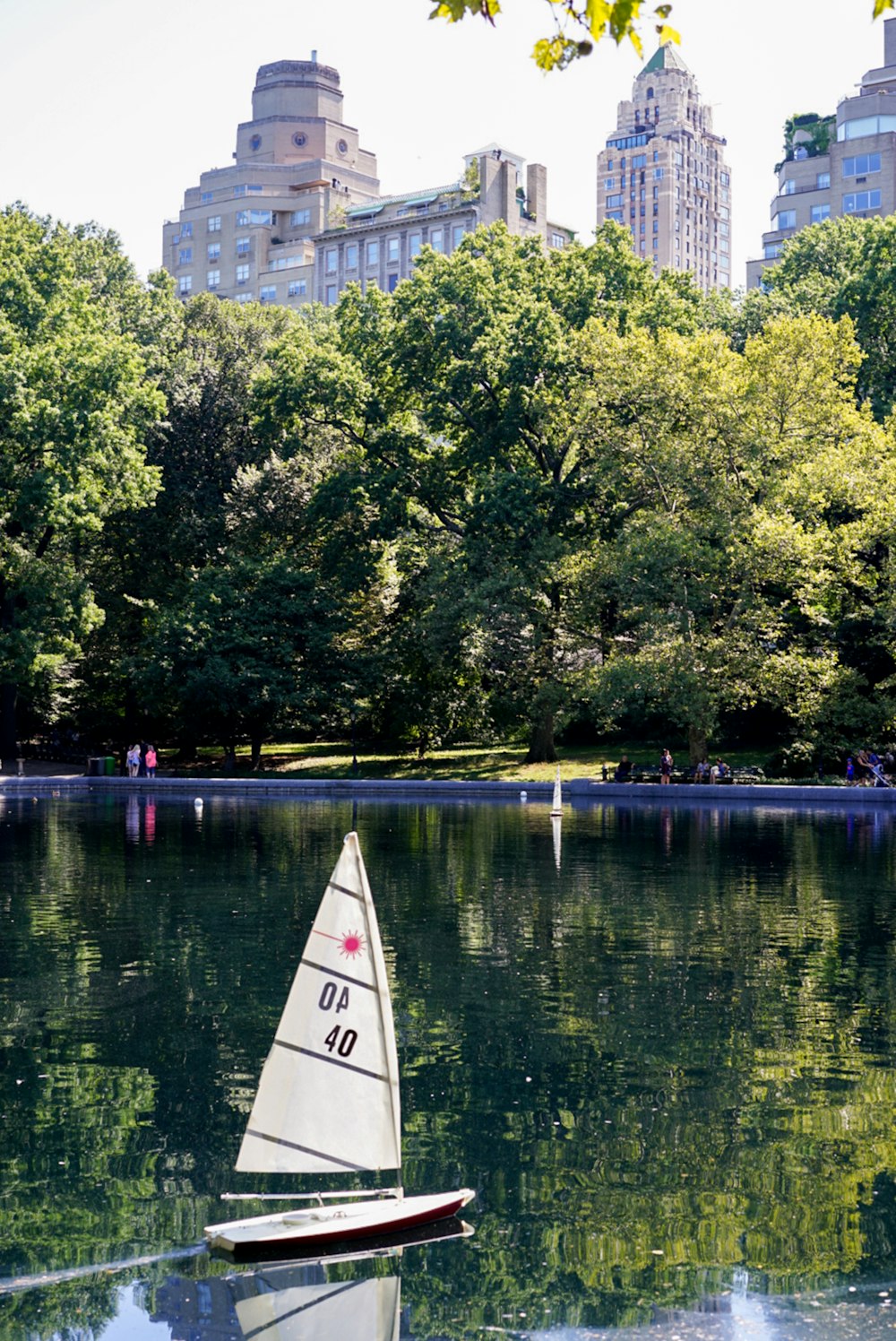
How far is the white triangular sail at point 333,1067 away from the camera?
31.9ft

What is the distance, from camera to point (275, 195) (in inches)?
7141

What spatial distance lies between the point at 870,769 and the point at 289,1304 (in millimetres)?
44090

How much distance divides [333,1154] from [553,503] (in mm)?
53437

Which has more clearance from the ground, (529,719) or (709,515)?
(709,515)

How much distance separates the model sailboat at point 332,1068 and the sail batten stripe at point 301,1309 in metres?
0.54

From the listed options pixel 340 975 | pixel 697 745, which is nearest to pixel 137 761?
pixel 697 745

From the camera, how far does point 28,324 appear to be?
6412 centimetres

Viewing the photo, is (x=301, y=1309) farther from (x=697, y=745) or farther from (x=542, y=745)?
(x=542, y=745)

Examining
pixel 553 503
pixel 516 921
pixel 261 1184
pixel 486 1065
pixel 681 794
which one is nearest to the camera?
pixel 261 1184

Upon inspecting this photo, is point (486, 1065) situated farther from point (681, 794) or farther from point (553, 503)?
point (553, 503)

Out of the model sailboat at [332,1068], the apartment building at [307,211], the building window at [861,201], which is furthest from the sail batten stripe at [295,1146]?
the apartment building at [307,211]

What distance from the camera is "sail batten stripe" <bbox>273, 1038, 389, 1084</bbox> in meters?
9.83

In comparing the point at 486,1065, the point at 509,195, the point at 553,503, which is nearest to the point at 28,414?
the point at 553,503

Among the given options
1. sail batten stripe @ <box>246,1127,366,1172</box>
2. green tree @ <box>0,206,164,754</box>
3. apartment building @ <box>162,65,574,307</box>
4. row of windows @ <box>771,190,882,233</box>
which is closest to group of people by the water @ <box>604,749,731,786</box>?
green tree @ <box>0,206,164,754</box>
